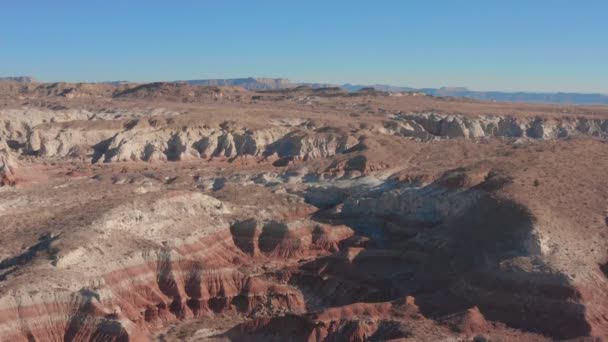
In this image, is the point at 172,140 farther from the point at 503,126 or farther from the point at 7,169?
the point at 503,126

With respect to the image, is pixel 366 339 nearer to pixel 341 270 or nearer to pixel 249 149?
pixel 341 270

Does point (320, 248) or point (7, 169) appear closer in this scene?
point (320, 248)

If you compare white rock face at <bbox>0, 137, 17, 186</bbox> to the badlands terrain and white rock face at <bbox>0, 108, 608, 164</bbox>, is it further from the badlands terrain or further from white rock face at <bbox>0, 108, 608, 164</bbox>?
white rock face at <bbox>0, 108, 608, 164</bbox>

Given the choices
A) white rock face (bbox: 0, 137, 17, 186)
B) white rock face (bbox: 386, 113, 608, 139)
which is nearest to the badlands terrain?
white rock face (bbox: 0, 137, 17, 186)

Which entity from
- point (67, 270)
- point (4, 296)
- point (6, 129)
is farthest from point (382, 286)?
point (6, 129)

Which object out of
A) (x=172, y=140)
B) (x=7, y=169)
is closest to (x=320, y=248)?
(x=7, y=169)

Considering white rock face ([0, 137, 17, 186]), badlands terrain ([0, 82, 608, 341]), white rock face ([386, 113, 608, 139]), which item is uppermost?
white rock face ([386, 113, 608, 139])

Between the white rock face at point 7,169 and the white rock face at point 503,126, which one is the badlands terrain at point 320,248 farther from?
the white rock face at point 503,126

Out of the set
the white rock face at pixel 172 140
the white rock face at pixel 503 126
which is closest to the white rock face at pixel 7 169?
the white rock face at pixel 172 140

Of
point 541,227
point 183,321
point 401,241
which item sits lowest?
point 183,321
